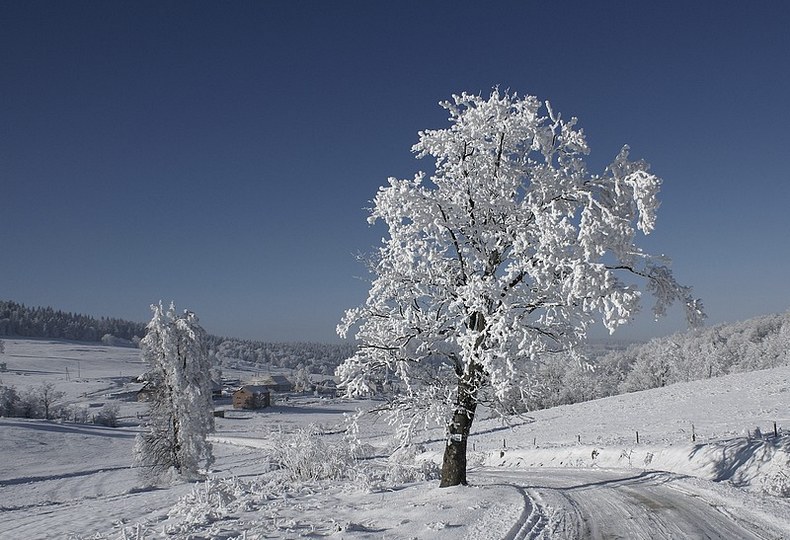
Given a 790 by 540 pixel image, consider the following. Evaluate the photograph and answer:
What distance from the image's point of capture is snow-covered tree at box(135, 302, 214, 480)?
39156 mm

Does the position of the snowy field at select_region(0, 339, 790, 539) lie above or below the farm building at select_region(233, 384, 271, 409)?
above

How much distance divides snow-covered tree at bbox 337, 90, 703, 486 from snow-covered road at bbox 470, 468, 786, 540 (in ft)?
8.00

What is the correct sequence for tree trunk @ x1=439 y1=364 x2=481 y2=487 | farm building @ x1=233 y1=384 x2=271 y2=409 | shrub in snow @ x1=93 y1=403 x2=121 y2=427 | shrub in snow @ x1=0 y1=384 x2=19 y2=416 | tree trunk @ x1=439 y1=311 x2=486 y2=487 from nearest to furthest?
tree trunk @ x1=439 y1=311 x2=486 y2=487 < tree trunk @ x1=439 y1=364 x2=481 y2=487 < shrub in snow @ x1=0 y1=384 x2=19 y2=416 < shrub in snow @ x1=93 y1=403 x2=121 y2=427 < farm building @ x1=233 y1=384 x2=271 y2=409

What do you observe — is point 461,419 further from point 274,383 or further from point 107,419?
point 274,383

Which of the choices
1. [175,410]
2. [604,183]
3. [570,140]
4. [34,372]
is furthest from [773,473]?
[34,372]

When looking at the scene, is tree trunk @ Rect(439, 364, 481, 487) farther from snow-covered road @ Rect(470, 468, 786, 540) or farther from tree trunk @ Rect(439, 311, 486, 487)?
snow-covered road @ Rect(470, 468, 786, 540)

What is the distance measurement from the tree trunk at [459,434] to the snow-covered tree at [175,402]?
3171 cm

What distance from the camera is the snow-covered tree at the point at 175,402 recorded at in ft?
128

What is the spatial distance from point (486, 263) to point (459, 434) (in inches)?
168

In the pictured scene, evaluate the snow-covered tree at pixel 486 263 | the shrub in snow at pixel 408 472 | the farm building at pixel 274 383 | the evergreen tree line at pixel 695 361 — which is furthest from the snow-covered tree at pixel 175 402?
the farm building at pixel 274 383

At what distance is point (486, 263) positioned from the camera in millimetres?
12609

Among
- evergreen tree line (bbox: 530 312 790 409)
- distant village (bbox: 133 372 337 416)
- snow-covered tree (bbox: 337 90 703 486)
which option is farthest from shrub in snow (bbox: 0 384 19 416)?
snow-covered tree (bbox: 337 90 703 486)

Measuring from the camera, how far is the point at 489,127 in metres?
12.2

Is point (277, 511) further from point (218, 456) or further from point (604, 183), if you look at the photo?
point (218, 456)
